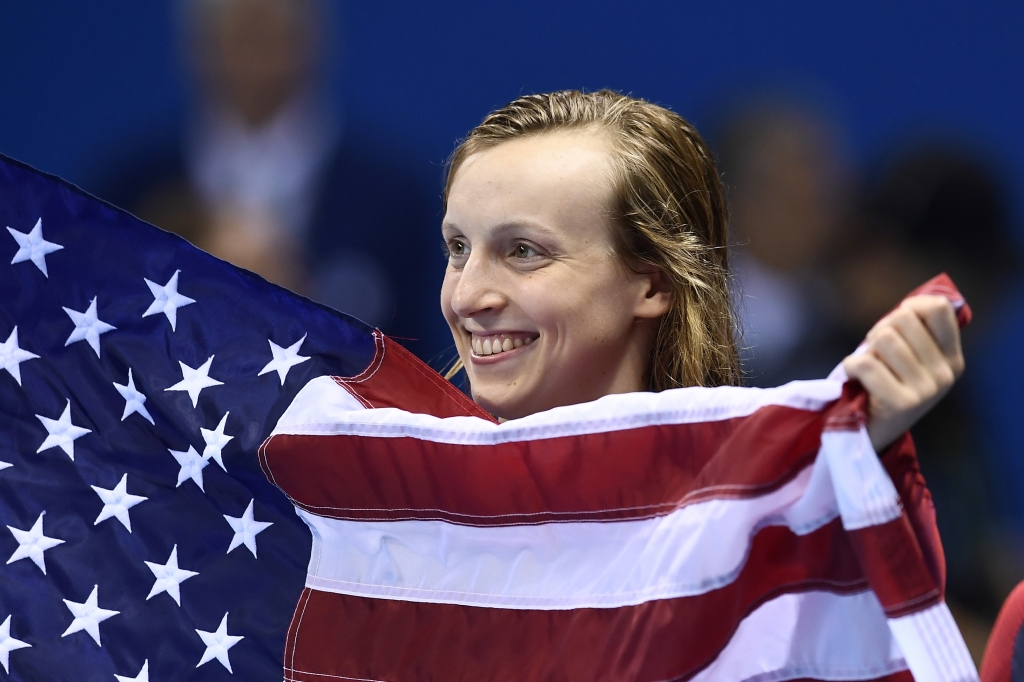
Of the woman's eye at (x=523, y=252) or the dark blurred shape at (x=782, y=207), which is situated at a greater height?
the dark blurred shape at (x=782, y=207)

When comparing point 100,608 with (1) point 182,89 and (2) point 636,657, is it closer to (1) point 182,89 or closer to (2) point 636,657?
(2) point 636,657

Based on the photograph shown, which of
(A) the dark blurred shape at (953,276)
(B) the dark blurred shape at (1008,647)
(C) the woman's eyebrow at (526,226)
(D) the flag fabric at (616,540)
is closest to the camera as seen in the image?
(D) the flag fabric at (616,540)

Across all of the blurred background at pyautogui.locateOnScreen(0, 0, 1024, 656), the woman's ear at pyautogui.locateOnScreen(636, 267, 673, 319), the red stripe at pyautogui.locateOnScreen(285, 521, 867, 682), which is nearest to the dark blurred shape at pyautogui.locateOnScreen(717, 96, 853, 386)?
the blurred background at pyautogui.locateOnScreen(0, 0, 1024, 656)

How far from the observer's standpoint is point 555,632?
1818 mm

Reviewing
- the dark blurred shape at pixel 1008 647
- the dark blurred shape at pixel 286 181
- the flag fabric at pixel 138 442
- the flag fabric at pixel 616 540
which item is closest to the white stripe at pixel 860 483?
the flag fabric at pixel 616 540

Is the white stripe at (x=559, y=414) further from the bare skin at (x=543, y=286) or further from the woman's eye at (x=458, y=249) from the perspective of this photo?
the woman's eye at (x=458, y=249)

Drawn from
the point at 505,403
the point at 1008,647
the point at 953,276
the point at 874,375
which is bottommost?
the point at 1008,647

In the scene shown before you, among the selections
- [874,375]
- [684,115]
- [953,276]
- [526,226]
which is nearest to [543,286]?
[526,226]

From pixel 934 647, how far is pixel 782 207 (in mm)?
2821

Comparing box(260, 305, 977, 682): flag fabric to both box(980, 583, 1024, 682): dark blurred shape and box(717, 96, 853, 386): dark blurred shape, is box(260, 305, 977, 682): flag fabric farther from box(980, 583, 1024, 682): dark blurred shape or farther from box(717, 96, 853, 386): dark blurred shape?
box(717, 96, 853, 386): dark blurred shape

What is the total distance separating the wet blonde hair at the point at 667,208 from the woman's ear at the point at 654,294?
0.01 meters

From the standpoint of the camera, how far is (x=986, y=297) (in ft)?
12.8

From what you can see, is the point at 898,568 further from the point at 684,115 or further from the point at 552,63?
the point at 552,63

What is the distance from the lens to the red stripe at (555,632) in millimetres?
1668
